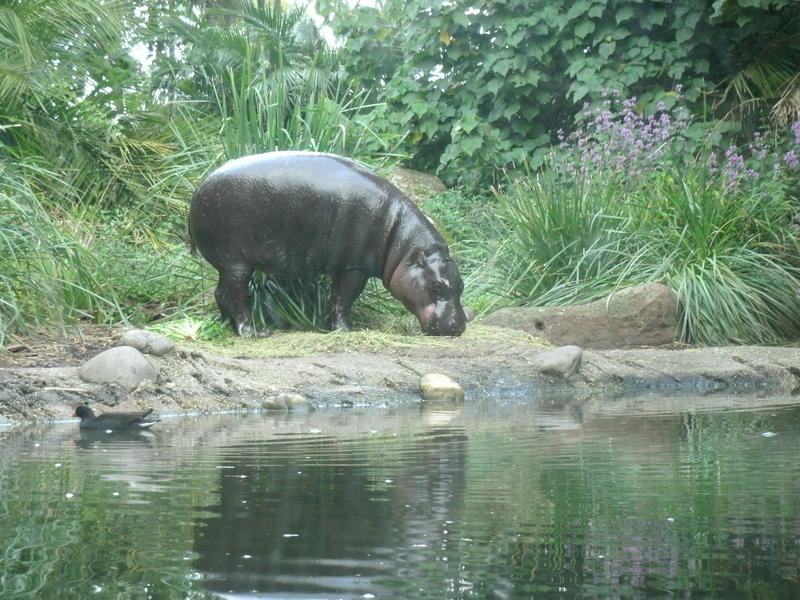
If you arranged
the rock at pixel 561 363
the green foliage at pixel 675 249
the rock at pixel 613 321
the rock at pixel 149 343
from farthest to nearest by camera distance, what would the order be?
1. the green foliage at pixel 675 249
2. the rock at pixel 613 321
3. the rock at pixel 561 363
4. the rock at pixel 149 343

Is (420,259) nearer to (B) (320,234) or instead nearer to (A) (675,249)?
(B) (320,234)

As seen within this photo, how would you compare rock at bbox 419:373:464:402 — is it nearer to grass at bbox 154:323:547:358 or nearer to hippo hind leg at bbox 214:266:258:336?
grass at bbox 154:323:547:358

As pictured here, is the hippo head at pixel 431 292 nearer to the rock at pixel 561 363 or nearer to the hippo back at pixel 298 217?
the hippo back at pixel 298 217

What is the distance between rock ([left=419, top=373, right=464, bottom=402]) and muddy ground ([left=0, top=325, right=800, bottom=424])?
7 cm

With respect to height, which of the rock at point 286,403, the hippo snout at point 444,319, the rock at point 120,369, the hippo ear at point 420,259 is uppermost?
the hippo ear at point 420,259

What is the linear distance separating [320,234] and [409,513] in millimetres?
5454

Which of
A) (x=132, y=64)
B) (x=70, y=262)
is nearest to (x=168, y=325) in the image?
(x=70, y=262)

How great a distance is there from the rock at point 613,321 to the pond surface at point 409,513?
385 cm

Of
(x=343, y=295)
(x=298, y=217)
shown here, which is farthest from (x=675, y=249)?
(x=298, y=217)

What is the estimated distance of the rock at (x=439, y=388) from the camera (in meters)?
6.68

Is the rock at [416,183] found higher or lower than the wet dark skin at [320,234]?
higher

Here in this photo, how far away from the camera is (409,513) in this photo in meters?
2.76

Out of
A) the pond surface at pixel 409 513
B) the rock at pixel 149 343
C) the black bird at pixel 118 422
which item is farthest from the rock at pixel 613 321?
the black bird at pixel 118 422

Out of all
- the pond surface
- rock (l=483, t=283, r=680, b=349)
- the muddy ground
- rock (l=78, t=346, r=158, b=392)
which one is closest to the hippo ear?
the muddy ground
